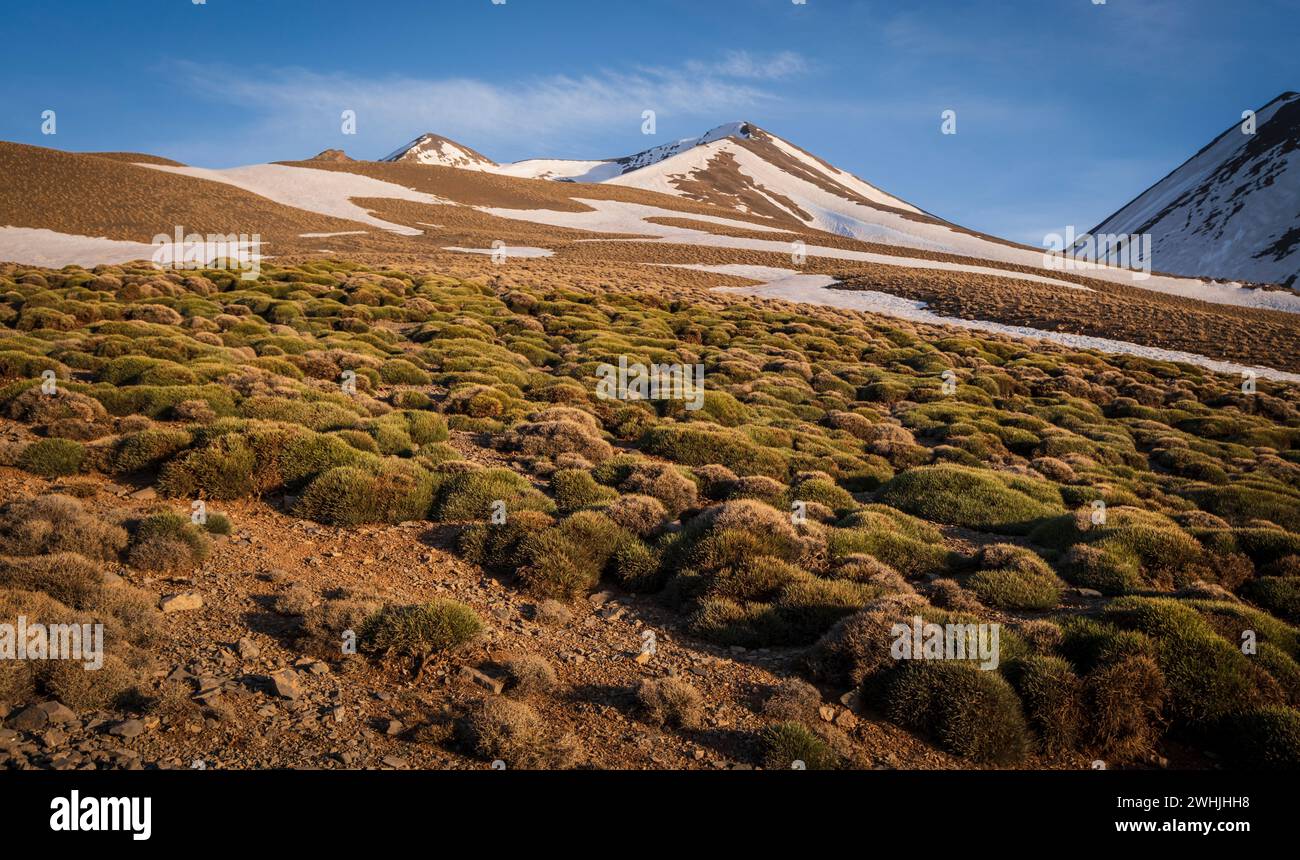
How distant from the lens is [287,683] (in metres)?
6.63

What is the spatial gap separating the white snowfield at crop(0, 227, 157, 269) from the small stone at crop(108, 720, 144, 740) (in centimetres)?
5155

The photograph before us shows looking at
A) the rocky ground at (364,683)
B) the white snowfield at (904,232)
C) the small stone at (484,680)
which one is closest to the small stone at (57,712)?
the rocky ground at (364,683)

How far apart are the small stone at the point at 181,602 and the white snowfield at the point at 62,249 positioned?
49087mm

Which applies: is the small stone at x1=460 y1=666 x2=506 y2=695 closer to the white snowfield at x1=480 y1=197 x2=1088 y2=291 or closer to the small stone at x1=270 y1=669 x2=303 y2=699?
the small stone at x1=270 y1=669 x2=303 y2=699

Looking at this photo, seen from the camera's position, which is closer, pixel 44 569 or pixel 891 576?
pixel 44 569

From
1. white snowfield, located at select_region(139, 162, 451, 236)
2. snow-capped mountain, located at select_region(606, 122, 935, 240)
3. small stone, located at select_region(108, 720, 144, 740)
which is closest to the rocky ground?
small stone, located at select_region(108, 720, 144, 740)

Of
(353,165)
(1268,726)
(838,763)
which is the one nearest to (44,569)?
(838,763)

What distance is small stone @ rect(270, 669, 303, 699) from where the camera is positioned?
21.3 ft

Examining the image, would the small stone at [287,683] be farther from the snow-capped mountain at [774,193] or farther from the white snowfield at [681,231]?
the snow-capped mountain at [774,193]

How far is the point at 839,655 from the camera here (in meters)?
7.82

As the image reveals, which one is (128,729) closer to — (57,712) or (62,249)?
(57,712)

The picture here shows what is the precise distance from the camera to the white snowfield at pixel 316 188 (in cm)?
9275

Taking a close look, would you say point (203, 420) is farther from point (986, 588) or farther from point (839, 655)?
point (986, 588)
